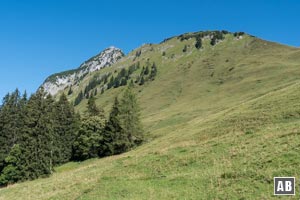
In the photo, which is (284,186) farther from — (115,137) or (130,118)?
(115,137)

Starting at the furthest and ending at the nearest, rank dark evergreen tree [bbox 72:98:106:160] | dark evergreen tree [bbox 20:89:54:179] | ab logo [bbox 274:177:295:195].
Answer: dark evergreen tree [bbox 72:98:106:160], dark evergreen tree [bbox 20:89:54:179], ab logo [bbox 274:177:295:195]

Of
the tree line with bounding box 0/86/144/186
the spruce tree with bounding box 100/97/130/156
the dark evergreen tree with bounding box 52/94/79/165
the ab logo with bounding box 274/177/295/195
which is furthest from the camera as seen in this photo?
the dark evergreen tree with bounding box 52/94/79/165

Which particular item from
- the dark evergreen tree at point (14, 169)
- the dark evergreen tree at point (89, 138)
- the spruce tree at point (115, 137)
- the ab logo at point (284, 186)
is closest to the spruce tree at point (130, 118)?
the spruce tree at point (115, 137)

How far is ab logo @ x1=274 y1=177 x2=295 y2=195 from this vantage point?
1612 centimetres

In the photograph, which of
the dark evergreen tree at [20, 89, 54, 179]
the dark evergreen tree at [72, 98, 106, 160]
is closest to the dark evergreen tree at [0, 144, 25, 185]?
the dark evergreen tree at [20, 89, 54, 179]

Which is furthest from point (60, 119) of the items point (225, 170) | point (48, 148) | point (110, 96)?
point (110, 96)

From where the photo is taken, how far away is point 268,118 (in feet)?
131

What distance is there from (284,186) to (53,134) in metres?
60.7

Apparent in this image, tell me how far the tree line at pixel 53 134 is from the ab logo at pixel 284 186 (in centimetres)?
4571

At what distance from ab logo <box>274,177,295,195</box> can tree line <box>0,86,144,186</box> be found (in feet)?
150

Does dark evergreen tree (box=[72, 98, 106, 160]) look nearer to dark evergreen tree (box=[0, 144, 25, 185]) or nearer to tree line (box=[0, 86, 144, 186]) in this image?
tree line (box=[0, 86, 144, 186])

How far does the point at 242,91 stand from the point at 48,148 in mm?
73371

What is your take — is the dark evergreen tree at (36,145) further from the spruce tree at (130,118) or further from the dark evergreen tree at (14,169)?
the spruce tree at (130,118)

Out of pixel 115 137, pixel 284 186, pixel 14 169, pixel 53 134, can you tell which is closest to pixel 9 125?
pixel 53 134
